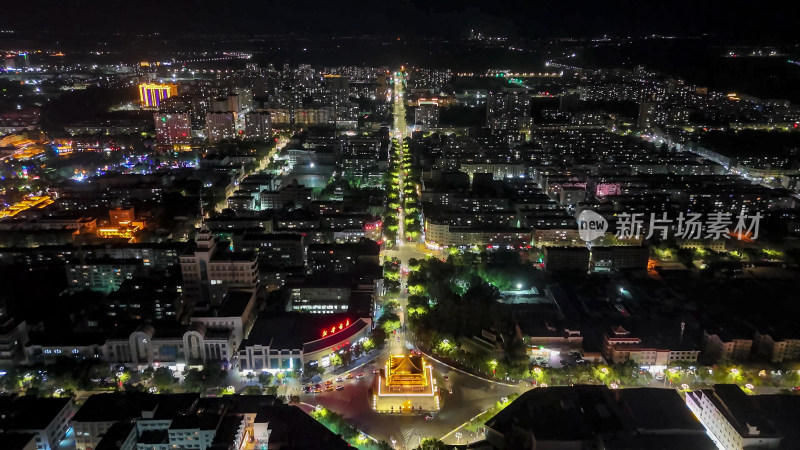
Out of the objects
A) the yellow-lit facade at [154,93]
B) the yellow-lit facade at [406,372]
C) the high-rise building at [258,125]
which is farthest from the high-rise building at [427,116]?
the yellow-lit facade at [406,372]

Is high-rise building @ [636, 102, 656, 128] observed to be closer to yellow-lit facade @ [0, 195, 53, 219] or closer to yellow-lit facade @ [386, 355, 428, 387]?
yellow-lit facade @ [386, 355, 428, 387]

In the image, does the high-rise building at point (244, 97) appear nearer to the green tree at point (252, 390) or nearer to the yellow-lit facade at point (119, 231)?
the yellow-lit facade at point (119, 231)

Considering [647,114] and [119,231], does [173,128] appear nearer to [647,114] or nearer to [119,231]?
[119,231]

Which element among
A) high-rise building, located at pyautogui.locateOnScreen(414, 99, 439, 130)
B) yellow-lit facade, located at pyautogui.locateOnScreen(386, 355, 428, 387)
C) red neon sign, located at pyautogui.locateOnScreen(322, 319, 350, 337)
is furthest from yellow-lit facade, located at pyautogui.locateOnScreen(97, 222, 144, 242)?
high-rise building, located at pyautogui.locateOnScreen(414, 99, 439, 130)

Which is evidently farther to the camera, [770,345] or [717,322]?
[717,322]

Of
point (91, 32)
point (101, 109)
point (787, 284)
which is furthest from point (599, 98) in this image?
point (91, 32)

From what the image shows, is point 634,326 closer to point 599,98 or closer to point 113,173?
point 113,173

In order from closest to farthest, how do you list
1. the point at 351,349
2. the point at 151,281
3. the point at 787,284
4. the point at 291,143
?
the point at 351,349 → the point at 151,281 → the point at 787,284 → the point at 291,143
